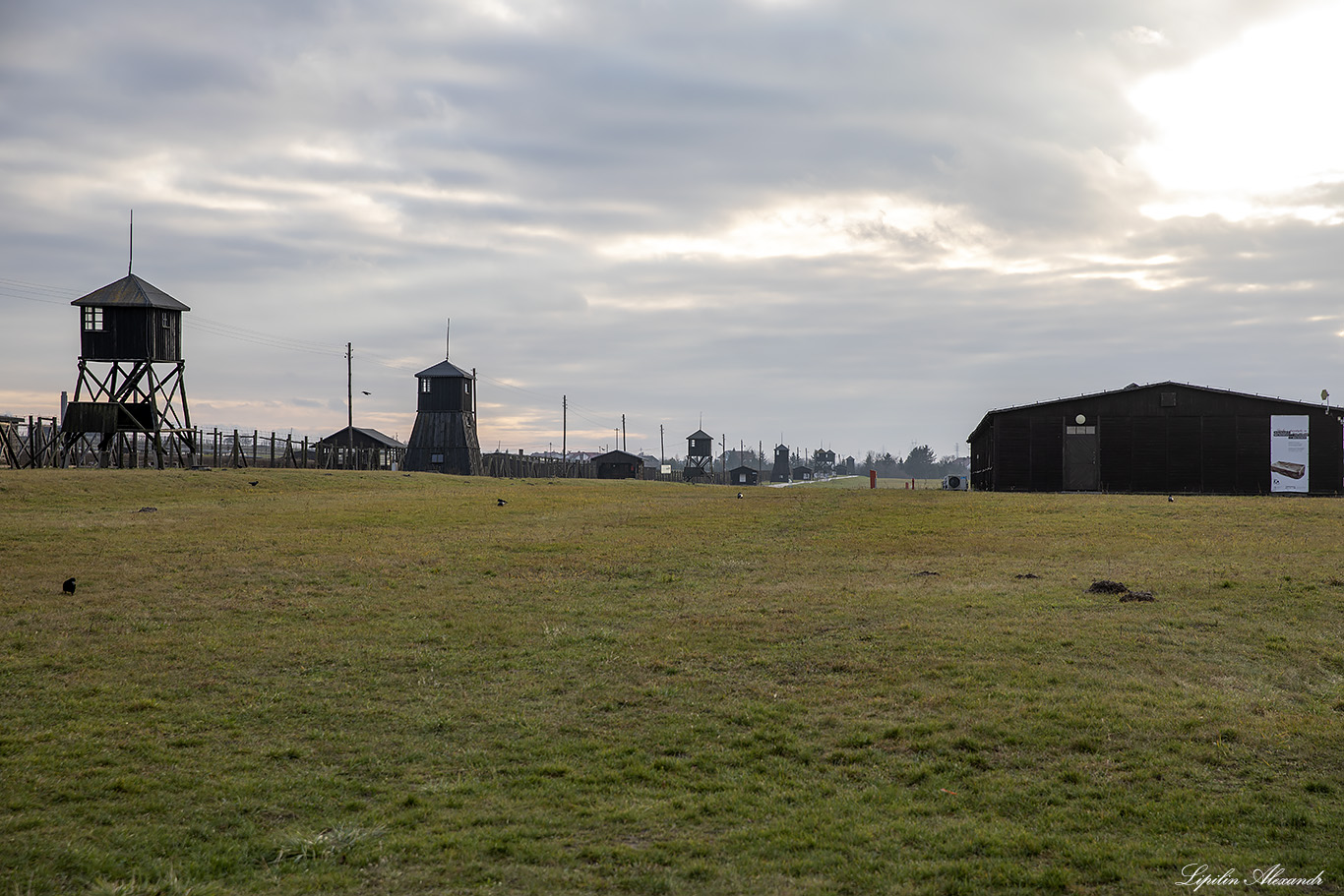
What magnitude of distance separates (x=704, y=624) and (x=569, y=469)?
→ 10375 centimetres

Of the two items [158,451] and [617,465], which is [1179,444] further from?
[617,465]

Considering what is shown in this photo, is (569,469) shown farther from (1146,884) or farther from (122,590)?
(1146,884)

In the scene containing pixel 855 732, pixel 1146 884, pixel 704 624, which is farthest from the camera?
pixel 704 624

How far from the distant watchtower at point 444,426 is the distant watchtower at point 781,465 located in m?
103

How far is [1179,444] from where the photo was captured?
5881 cm

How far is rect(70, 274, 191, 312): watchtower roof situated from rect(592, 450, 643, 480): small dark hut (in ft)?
242

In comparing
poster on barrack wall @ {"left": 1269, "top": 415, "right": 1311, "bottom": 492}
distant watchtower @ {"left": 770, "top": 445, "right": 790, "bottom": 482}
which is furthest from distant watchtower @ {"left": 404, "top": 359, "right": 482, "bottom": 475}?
distant watchtower @ {"left": 770, "top": 445, "right": 790, "bottom": 482}

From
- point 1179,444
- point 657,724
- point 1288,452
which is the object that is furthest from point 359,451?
point 657,724

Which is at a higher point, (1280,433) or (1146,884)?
(1280,433)

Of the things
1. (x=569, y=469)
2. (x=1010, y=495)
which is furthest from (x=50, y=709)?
(x=569, y=469)

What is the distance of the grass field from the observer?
25.5ft

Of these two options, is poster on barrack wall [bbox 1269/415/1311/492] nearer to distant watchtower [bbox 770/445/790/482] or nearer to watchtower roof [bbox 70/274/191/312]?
watchtower roof [bbox 70/274/191/312]

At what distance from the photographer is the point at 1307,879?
7.35m

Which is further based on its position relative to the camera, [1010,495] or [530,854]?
[1010,495]
